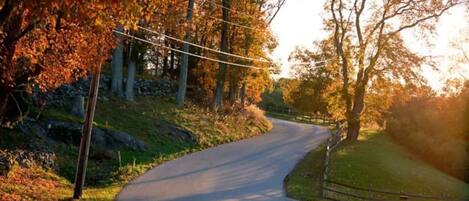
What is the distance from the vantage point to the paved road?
20.9 m

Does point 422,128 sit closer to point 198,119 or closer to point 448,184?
point 448,184

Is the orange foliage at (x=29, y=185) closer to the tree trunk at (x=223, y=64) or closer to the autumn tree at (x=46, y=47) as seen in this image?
the autumn tree at (x=46, y=47)

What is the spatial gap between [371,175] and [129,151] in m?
11.9

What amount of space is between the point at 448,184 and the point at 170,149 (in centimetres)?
1485

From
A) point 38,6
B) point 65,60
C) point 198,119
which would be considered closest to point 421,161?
point 198,119

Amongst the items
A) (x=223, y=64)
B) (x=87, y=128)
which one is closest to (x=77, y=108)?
(x=87, y=128)

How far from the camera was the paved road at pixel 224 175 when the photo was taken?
2086 cm

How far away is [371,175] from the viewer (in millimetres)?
28875

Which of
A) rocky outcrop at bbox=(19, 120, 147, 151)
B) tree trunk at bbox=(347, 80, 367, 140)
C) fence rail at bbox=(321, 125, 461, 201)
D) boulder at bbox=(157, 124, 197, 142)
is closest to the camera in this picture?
fence rail at bbox=(321, 125, 461, 201)

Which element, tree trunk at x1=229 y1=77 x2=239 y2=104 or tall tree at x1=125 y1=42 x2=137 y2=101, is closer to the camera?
tall tree at x1=125 y1=42 x2=137 y2=101

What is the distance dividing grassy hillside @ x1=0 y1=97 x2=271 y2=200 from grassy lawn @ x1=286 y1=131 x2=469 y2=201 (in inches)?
255

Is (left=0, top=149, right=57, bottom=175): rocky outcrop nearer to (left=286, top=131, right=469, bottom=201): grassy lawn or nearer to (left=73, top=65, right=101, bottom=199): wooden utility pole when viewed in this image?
(left=73, top=65, right=101, bottom=199): wooden utility pole

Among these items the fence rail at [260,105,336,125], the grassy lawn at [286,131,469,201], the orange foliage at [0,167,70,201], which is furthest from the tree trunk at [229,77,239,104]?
the orange foliage at [0,167,70,201]

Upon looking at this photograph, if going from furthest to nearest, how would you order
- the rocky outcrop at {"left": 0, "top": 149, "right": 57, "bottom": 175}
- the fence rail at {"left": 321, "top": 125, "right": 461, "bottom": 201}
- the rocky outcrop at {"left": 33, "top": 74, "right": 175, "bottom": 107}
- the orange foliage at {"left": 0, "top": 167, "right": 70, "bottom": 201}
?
1. the rocky outcrop at {"left": 33, "top": 74, "right": 175, "bottom": 107}
2. the fence rail at {"left": 321, "top": 125, "right": 461, "bottom": 201}
3. the rocky outcrop at {"left": 0, "top": 149, "right": 57, "bottom": 175}
4. the orange foliage at {"left": 0, "top": 167, "right": 70, "bottom": 201}
